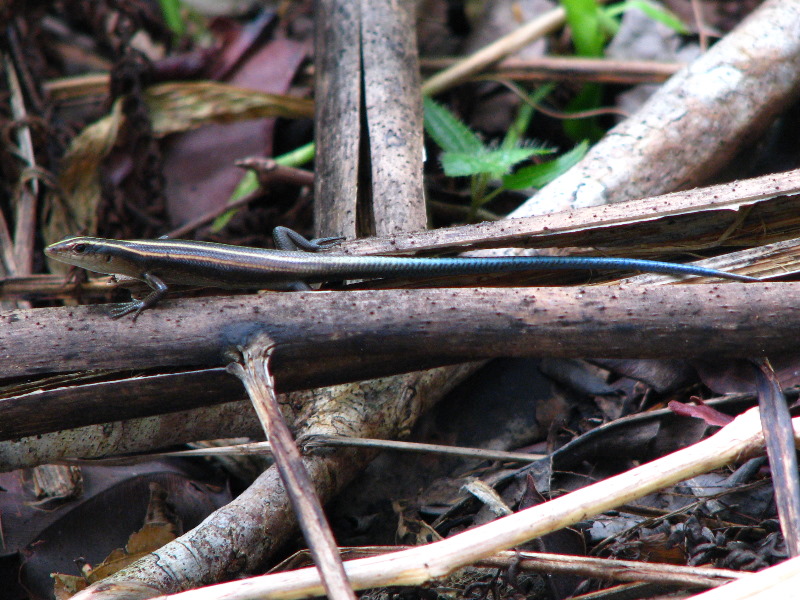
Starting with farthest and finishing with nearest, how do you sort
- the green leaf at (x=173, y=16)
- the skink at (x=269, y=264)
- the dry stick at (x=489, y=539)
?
1. the green leaf at (x=173, y=16)
2. the skink at (x=269, y=264)
3. the dry stick at (x=489, y=539)

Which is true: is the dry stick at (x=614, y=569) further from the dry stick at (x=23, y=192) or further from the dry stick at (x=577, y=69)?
the dry stick at (x=577, y=69)

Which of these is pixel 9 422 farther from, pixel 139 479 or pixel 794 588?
pixel 794 588

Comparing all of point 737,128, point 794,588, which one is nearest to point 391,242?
point 794,588

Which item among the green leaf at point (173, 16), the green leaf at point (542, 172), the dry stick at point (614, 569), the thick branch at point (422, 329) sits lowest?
the dry stick at point (614, 569)

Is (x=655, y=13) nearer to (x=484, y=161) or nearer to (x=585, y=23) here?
(x=585, y=23)

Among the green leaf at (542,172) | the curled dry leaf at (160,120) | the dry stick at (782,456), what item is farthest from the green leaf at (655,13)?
the dry stick at (782,456)

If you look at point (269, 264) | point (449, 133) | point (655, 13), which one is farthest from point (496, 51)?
point (269, 264)
